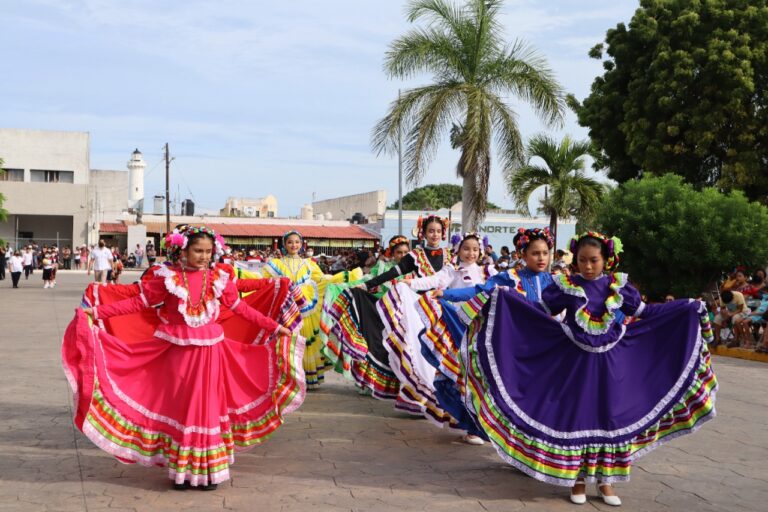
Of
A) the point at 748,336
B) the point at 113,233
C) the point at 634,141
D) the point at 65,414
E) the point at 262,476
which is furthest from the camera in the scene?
the point at 113,233

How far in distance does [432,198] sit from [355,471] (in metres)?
71.9

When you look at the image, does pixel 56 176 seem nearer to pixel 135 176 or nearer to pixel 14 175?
pixel 14 175

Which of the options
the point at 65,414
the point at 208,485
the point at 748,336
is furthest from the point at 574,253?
the point at 748,336

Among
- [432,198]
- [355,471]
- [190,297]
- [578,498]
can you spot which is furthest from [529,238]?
[432,198]

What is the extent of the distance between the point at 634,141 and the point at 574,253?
19.3 metres

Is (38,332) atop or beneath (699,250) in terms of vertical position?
beneath

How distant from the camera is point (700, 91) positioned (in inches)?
912

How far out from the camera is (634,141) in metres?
23.9

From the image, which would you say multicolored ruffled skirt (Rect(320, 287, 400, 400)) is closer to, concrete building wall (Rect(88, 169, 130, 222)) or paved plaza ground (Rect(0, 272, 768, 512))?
paved plaza ground (Rect(0, 272, 768, 512))

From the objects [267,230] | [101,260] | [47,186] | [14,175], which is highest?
[14,175]

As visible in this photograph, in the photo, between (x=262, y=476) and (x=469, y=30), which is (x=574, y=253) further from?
(x=469, y=30)

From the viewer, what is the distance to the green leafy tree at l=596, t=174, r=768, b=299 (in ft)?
56.0

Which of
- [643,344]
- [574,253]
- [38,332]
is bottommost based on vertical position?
[38,332]

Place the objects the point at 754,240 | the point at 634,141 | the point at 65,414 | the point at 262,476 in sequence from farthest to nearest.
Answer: the point at 634,141 → the point at 754,240 → the point at 65,414 → the point at 262,476
